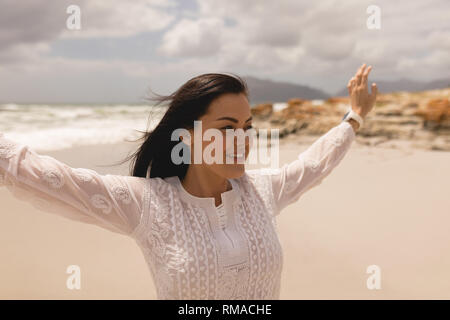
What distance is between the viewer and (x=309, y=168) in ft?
5.81

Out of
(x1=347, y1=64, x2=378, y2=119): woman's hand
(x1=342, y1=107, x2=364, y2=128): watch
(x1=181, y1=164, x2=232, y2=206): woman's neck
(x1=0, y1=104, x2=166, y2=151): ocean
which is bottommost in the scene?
(x1=181, y1=164, x2=232, y2=206): woman's neck

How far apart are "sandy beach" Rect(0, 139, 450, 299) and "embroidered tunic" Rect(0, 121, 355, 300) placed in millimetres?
2073

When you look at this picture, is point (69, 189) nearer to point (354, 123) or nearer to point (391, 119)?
point (354, 123)

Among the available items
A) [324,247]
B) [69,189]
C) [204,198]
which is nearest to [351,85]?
[204,198]

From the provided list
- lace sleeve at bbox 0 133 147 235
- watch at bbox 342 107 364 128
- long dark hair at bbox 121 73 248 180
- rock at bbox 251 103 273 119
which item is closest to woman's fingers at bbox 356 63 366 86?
watch at bbox 342 107 364 128

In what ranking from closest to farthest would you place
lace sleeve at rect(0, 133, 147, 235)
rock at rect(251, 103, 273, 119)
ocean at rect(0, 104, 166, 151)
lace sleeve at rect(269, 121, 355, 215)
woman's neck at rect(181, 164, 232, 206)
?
lace sleeve at rect(0, 133, 147, 235), woman's neck at rect(181, 164, 232, 206), lace sleeve at rect(269, 121, 355, 215), ocean at rect(0, 104, 166, 151), rock at rect(251, 103, 273, 119)

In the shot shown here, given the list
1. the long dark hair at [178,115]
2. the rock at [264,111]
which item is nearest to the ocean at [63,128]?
the rock at [264,111]

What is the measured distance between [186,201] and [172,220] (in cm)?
10

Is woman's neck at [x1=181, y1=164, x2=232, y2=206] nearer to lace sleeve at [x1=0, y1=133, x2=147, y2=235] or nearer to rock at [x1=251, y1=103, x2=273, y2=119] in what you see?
lace sleeve at [x1=0, y1=133, x2=147, y2=235]

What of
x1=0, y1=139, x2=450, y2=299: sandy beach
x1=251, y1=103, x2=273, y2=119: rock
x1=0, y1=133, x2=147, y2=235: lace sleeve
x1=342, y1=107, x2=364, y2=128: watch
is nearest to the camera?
x1=0, y1=133, x2=147, y2=235: lace sleeve

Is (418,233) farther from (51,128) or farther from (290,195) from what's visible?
(51,128)

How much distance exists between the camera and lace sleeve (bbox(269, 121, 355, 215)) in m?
1.69

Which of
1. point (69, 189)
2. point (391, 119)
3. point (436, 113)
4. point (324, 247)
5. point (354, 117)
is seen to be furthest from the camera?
point (391, 119)

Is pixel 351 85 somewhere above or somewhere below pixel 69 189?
above
